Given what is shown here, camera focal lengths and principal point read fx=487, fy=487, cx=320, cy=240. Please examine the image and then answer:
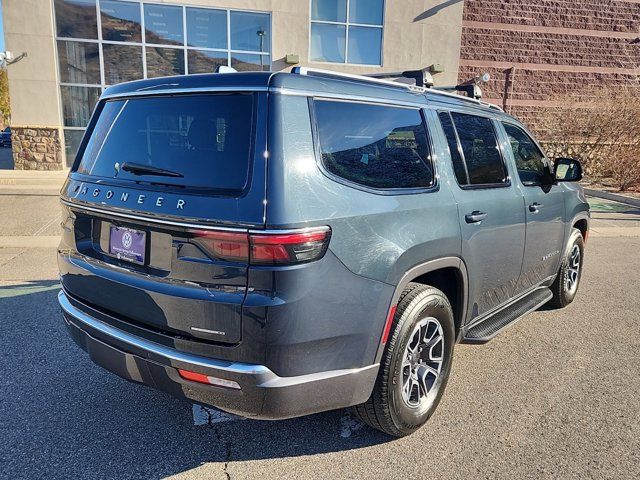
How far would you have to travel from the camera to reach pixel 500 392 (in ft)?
11.2

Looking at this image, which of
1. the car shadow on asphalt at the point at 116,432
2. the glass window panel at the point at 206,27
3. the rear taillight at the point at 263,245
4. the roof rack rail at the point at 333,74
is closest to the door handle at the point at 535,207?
the roof rack rail at the point at 333,74

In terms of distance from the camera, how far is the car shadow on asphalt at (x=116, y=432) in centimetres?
260

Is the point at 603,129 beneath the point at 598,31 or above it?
beneath

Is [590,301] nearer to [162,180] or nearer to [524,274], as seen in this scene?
[524,274]

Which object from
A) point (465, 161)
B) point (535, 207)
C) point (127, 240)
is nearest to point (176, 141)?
point (127, 240)

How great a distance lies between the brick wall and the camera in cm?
1806

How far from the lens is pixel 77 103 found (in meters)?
15.0

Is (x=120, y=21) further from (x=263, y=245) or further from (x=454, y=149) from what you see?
(x=263, y=245)

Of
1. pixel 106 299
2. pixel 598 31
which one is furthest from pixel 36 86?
pixel 598 31

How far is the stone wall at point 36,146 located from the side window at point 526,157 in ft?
47.7

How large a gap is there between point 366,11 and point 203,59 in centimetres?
549

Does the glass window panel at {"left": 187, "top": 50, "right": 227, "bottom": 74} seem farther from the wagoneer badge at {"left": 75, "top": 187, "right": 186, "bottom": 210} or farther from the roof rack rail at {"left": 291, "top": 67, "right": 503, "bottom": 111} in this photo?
the wagoneer badge at {"left": 75, "top": 187, "right": 186, "bottom": 210}

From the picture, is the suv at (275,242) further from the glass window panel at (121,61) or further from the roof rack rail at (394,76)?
the glass window panel at (121,61)

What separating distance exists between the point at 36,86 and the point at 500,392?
51.7ft
